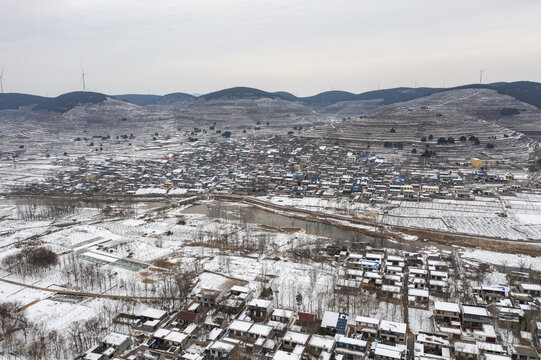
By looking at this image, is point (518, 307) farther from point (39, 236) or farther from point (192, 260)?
point (39, 236)

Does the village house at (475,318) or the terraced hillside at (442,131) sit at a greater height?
the terraced hillside at (442,131)

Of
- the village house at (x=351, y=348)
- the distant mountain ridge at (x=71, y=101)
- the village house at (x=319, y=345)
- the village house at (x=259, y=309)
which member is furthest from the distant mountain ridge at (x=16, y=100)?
the village house at (x=351, y=348)

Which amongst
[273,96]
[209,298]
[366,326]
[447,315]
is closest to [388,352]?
[366,326]

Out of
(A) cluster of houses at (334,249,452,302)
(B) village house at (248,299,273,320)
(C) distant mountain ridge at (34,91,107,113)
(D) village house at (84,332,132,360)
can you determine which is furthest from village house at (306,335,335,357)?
(C) distant mountain ridge at (34,91,107,113)

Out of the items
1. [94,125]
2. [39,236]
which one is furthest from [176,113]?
[39,236]

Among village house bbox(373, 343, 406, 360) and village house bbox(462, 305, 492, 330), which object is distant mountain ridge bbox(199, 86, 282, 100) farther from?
village house bbox(373, 343, 406, 360)

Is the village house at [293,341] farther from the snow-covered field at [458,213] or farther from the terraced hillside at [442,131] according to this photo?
the terraced hillside at [442,131]
